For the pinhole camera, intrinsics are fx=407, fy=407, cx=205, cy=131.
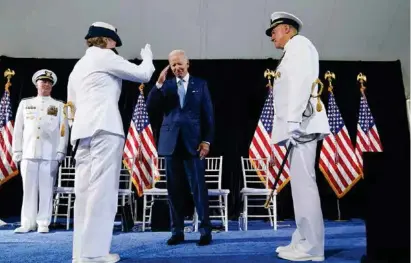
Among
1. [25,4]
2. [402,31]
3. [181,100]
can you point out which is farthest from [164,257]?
[402,31]

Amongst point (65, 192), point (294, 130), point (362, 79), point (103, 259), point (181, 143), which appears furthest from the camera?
point (362, 79)

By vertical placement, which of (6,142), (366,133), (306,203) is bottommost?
(306,203)

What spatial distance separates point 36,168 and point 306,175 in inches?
124

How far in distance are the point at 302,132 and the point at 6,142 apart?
4444 mm

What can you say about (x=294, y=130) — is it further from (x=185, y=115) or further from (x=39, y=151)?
(x=39, y=151)

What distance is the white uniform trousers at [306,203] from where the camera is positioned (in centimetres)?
238

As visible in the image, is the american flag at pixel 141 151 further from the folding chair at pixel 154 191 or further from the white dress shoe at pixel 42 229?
the white dress shoe at pixel 42 229

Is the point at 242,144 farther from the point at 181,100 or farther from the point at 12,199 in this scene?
the point at 12,199

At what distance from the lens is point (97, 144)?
2.34m

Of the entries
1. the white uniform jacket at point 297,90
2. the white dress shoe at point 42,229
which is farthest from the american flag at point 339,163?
the white dress shoe at point 42,229

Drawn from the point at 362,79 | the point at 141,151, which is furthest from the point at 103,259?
the point at 362,79

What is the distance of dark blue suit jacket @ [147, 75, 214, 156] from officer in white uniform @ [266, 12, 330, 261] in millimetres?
799

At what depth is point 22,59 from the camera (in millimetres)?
6387

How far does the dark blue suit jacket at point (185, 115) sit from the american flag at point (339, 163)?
269 centimetres
